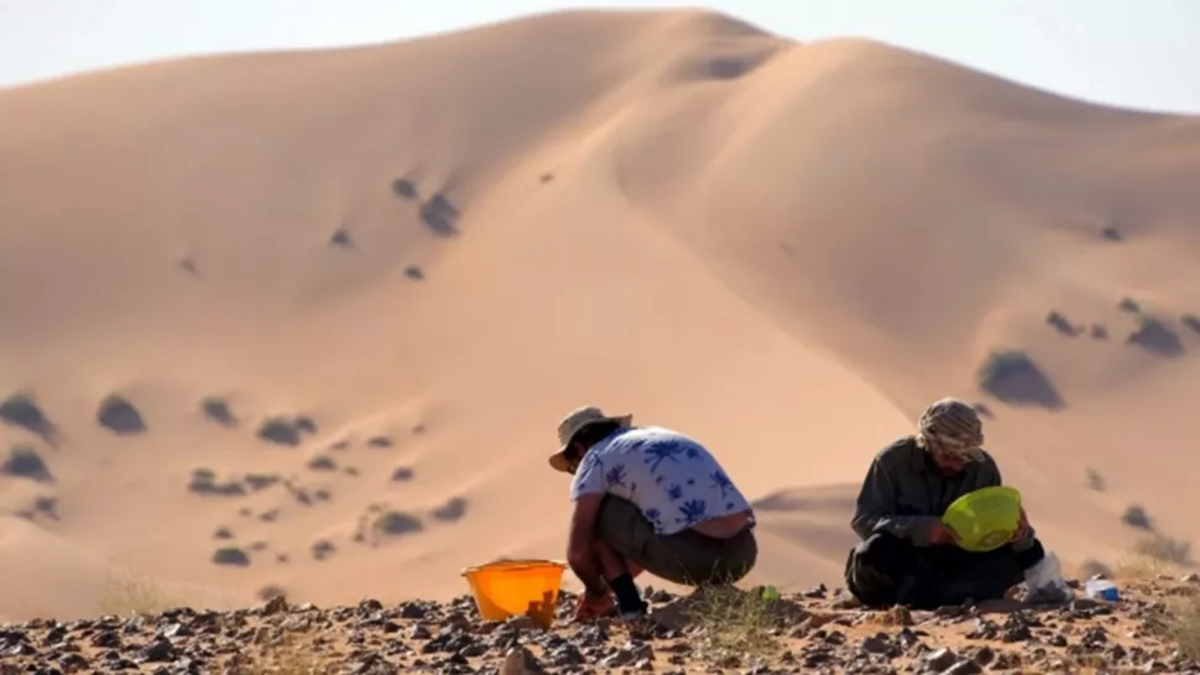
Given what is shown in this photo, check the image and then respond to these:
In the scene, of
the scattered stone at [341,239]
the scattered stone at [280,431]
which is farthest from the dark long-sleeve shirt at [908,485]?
the scattered stone at [341,239]

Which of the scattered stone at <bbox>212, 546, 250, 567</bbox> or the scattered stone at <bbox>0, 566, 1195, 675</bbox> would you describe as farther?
the scattered stone at <bbox>212, 546, 250, 567</bbox>

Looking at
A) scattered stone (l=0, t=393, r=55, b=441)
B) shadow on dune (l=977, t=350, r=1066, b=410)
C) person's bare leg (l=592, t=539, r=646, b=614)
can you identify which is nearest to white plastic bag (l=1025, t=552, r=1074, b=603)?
person's bare leg (l=592, t=539, r=646, b=614)

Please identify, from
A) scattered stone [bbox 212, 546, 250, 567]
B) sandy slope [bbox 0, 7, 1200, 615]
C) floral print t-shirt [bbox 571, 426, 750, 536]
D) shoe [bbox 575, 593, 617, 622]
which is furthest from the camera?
sandy slope [bbox 0, 7, 1200, 615]

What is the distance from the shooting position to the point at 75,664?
383 inches

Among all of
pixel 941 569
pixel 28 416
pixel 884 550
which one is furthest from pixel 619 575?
pixel 28 416

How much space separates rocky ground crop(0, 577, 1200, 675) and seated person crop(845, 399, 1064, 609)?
193 mm

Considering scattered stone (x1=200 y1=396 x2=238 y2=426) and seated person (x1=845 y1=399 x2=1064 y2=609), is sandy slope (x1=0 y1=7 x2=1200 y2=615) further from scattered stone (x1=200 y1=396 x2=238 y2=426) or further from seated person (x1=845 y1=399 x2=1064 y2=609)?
seated person (x1=845 y1=399 x2=1064 y2=609)

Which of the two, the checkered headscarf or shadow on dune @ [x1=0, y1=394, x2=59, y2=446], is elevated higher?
shadow on dune @ [x1=0, y1=394, x2=59, y2=446]

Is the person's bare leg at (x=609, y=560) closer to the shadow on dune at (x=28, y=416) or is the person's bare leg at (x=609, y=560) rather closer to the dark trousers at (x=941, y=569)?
the dark trousers at (x=941, y=569)

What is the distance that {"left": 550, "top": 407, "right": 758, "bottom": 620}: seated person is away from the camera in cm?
1001

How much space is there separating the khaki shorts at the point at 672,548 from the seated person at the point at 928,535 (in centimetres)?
65

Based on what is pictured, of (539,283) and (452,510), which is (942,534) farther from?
(539,283)

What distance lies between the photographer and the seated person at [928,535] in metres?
10.4

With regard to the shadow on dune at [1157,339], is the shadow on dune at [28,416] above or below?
above
